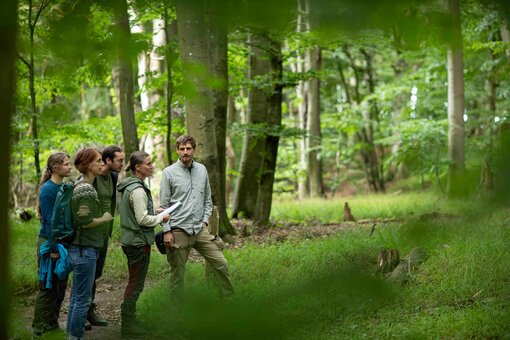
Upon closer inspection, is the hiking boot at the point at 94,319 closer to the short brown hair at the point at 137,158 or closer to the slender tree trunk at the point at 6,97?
the short brown hair at the point at 137,158

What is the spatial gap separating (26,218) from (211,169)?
6383mm

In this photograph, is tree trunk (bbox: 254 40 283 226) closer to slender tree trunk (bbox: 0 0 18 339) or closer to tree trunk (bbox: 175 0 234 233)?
tree trunk (bbox: 175 0 234 233)

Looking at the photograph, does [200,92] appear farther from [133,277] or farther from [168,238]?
[168,238]

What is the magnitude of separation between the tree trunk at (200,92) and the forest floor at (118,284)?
27.0 inches

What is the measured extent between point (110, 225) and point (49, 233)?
0.84 meters

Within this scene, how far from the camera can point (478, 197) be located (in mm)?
1809

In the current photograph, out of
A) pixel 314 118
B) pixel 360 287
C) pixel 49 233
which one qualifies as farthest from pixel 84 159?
pixel 314 118

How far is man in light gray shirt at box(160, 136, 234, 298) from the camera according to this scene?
680 centimetres

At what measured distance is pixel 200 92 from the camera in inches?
101

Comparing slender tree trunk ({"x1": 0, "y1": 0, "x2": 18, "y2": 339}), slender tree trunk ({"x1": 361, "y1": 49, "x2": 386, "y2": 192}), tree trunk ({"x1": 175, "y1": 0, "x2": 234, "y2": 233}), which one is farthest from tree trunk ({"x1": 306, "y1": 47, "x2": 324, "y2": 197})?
slender tree trunk ({"x1": 0, "y1": 0, "x2": 18, "y2": 339})

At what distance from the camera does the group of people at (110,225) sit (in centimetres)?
566

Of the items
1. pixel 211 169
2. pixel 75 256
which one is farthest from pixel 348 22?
pixel 211 169

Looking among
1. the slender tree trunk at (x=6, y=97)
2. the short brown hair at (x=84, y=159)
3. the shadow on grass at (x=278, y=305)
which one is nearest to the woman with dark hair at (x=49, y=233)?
the short brown hair at (x=84, y=159)

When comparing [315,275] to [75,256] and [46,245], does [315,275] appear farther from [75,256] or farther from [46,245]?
[46,245]
